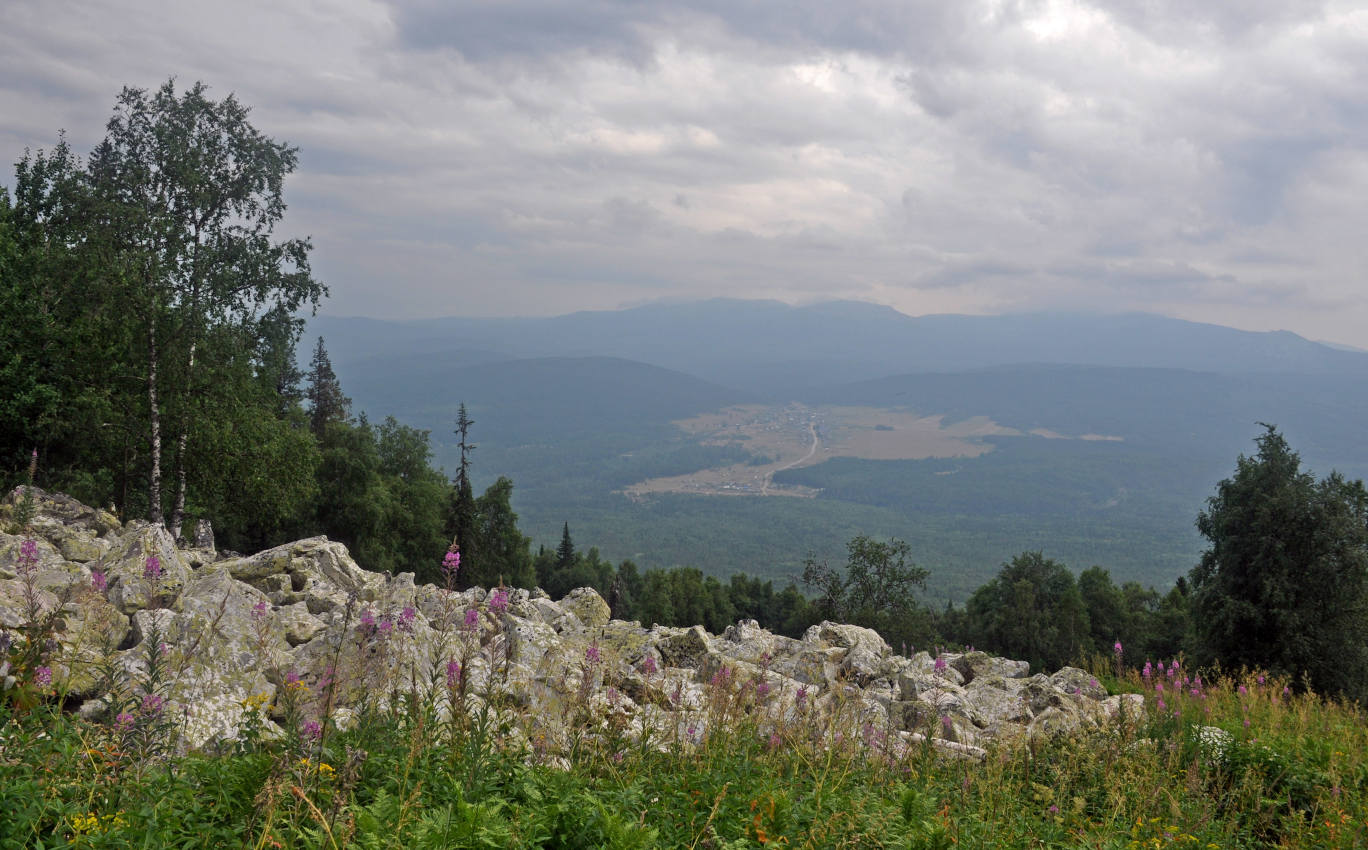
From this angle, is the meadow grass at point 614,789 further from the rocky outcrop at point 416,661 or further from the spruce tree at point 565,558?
the spruce tree at point 565,558

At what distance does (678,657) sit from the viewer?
559 inches

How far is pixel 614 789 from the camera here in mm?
5750

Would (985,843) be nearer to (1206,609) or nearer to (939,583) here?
(1206,609)

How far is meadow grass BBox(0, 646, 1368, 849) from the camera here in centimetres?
Answer: 400

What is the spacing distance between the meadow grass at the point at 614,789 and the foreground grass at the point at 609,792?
0.07ft

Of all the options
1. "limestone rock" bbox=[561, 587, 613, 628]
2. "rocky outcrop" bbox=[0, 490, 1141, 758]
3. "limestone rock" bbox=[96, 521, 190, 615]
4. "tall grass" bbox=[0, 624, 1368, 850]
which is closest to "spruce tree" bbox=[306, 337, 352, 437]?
"rocky outcrop" bbox=[0, 490, 1141, 758]

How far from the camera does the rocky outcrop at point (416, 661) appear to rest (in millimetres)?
6039

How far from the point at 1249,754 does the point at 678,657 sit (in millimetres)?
8875

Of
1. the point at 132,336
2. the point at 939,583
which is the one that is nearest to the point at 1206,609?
the point at 132,336

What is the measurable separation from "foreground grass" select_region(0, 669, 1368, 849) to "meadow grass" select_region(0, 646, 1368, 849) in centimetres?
2

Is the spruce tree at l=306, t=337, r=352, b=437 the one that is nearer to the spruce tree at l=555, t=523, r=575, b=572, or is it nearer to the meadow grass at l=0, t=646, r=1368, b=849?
the spruce tree at l=555, t=523, r=575, b=572

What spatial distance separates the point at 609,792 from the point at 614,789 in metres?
0.50

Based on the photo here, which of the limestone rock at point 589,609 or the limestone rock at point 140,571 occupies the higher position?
the limestone rock at point 140,571

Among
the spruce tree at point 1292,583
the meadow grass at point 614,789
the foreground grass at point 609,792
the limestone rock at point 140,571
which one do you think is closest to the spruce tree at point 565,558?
the spruce tree at point 1292,583
